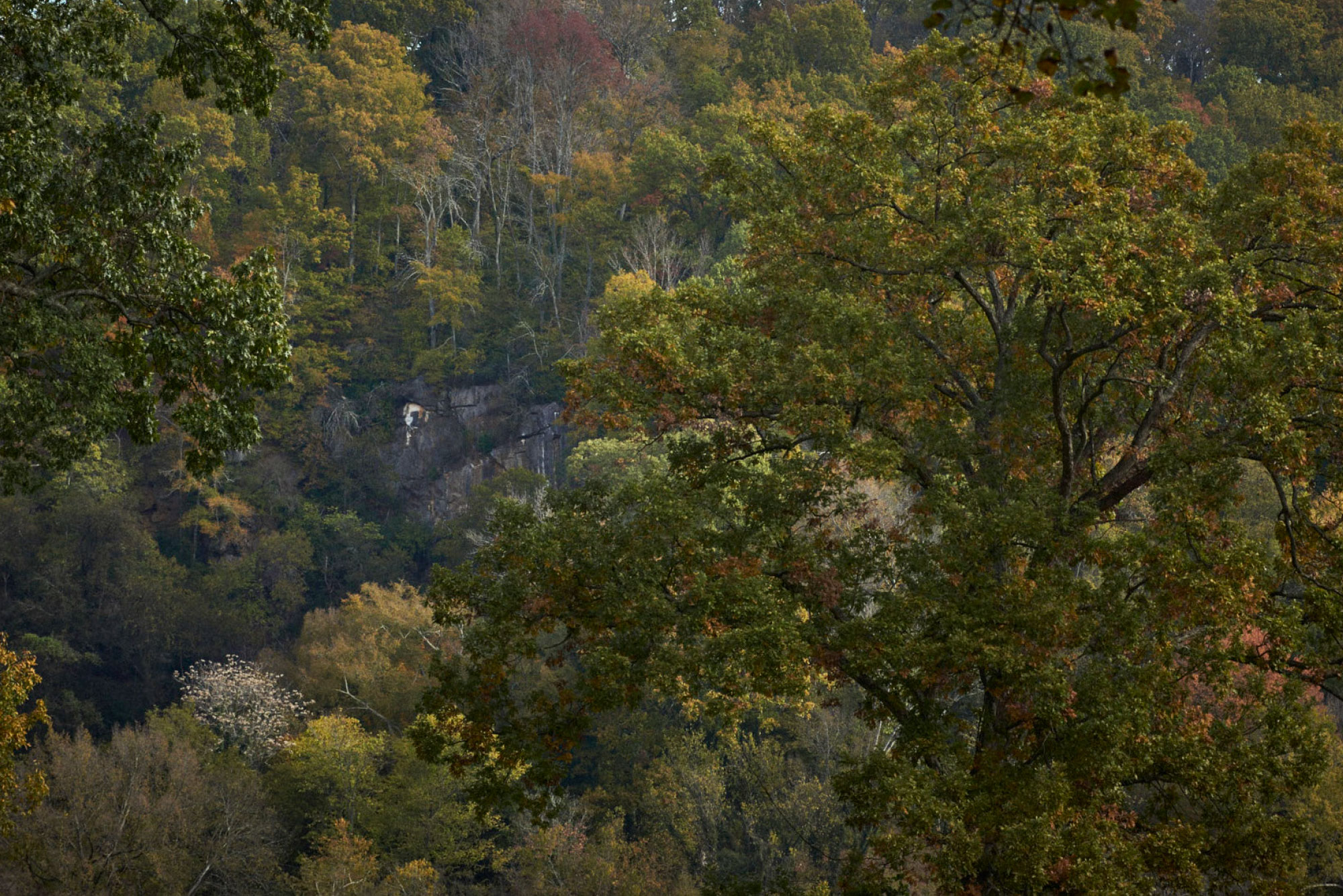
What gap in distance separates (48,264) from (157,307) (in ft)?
2.66

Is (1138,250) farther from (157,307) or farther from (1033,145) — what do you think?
(157,307)

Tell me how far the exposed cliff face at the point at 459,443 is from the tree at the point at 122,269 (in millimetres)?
34384

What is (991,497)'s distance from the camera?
30.9ft

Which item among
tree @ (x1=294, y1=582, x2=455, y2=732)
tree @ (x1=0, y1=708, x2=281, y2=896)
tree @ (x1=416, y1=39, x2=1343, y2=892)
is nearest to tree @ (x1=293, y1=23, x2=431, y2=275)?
tree @ (x1=294, y1=582, x2=455, y2=732)

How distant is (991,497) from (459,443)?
35.7 metres

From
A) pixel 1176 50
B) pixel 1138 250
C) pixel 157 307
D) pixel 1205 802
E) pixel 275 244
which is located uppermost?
pixel 1176 50

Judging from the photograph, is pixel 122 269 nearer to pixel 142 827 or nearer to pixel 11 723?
pixel 11 723

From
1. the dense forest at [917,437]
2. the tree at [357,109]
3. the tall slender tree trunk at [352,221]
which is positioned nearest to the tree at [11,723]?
the dense forest at [917,437]

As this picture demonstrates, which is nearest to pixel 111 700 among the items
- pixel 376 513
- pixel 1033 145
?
pixel 376 513

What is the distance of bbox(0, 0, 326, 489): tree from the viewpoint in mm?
7445

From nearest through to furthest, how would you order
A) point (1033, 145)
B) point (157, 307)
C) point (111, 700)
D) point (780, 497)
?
point (157, 307) < point (1033, 145) < point (780, 497) < point (111, 700)

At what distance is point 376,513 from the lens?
140ft

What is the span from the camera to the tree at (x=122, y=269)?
745 cm

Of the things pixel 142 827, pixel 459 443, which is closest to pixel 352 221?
pixel 459 443
